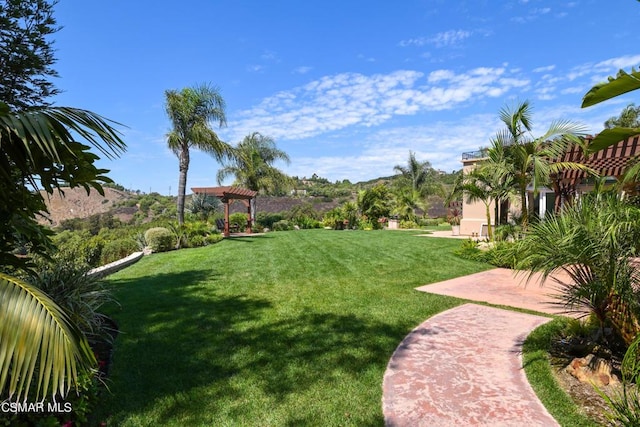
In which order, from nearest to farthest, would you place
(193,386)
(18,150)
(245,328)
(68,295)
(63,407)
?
1. (18,150)
2. (63,407)
3. (193,386)
4. (68,295)
5. (245,328)

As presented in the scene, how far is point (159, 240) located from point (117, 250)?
140 centimetres

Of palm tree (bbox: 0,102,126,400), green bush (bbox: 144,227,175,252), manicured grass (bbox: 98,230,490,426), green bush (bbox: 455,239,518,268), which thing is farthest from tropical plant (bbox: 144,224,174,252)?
green bush (bbox: 455,239,518,268)

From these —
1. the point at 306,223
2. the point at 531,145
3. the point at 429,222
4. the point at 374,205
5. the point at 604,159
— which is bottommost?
the point at 429,222

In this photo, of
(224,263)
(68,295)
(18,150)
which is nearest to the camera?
(18,150)

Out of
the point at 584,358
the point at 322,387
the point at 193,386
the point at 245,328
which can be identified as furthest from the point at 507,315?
the point at 193,386

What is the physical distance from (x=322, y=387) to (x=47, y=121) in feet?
9.95

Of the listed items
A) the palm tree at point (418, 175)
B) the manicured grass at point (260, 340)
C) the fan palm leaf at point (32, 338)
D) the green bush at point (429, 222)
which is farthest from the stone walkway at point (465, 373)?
the palm tree at point (418, 175)

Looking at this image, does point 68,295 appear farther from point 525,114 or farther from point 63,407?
point 525,114

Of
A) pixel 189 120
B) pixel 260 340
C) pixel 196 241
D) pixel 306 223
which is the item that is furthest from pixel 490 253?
pixel 306 223

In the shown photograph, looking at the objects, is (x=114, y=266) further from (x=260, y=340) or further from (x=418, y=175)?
(x=418, y=175)

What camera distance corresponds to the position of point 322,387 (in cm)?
335

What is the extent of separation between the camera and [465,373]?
3.62 metres

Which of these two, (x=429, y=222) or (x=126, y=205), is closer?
(x=429, y=222)

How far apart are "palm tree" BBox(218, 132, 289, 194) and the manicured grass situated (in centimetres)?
1643
